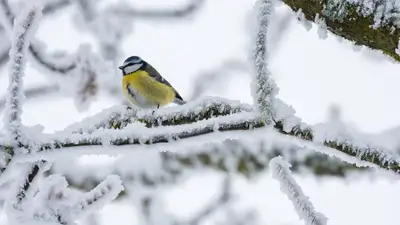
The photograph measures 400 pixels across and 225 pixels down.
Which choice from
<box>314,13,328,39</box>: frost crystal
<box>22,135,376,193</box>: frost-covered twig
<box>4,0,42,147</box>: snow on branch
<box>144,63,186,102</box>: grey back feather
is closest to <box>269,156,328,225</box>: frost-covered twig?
<box>22,135,376,193</box>: frost-covered twig

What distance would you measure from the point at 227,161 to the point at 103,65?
2123 mm

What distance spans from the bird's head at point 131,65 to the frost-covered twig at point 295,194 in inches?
104

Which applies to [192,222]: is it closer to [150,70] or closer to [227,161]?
[150,70]

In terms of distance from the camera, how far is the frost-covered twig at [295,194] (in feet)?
3.26

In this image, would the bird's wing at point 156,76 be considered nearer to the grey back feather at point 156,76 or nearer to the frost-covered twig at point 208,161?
the grey back feather at point 156,76

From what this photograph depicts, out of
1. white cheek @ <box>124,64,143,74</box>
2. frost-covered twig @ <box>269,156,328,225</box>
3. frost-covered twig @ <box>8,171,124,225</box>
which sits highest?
frost-covered twig @ <box>269,156,328,225</box>

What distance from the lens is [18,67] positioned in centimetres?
109

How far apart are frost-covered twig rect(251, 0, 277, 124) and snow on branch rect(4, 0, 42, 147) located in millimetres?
405

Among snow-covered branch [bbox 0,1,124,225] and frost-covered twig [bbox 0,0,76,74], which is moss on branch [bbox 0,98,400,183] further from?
frost-covered twig [bbox 0,0,76,74]

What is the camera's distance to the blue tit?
3.50m

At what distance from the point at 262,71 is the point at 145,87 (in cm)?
258

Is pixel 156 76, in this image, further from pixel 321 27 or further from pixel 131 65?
pixel 321 27

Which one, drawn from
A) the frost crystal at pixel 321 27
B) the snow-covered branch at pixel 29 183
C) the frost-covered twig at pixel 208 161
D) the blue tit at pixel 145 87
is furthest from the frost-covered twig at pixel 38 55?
the frost crystal at pixel 321 27

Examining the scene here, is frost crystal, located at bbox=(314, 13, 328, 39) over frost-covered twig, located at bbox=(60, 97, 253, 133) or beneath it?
over
